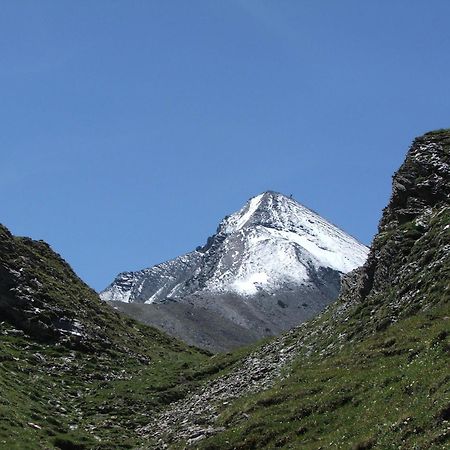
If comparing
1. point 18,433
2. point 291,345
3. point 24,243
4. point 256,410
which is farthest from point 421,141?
point 24,243

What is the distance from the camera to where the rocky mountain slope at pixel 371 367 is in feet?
105

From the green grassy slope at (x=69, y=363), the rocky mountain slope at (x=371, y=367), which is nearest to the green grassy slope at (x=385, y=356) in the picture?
the rocky mountain slope at (x=371, y=367)

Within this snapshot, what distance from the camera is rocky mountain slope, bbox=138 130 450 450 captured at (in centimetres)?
3216

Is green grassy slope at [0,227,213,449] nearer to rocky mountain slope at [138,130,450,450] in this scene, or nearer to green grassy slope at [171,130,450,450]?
rocky mountain slope at [138,130,450,450]

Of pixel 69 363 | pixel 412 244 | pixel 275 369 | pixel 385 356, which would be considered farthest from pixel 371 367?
pixel 69 363

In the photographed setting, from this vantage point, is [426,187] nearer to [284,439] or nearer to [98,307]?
[284,439]

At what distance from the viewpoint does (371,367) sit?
4016 centimetres

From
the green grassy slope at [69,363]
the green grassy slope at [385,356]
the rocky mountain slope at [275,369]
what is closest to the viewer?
the green grassy slope at [385,356]

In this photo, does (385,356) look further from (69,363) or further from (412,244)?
(69,363)

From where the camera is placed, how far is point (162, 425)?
53719 mm

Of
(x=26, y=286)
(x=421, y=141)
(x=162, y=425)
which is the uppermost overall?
(x=26, y=286)

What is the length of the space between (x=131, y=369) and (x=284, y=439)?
36.9 m

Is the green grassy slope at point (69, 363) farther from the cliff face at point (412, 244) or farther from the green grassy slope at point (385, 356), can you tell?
the cliff face at point (412, 244)

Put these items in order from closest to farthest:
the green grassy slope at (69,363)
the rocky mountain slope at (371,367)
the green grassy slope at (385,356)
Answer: the green grassy slope at (385,356) → the rocky mountain slope at (371,367) → the green grassy slope at (69,363)
